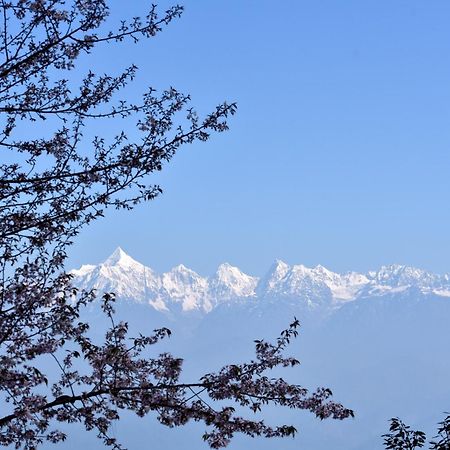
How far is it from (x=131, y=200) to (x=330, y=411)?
14.8 ft

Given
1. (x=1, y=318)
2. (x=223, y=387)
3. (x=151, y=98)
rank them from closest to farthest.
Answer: (x=1, y=318), (x=223, y=387), (x=151, y=98)

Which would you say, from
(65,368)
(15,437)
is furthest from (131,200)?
(15,437)

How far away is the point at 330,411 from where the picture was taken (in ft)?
39.0

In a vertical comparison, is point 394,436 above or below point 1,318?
below

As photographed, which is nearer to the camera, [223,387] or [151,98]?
[223,387]

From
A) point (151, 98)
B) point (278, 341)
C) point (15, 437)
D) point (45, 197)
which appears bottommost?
point (15, 437)

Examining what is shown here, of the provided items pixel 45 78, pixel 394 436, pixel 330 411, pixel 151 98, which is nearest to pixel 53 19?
pixel 45 78

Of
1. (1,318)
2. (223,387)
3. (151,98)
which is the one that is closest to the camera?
(1,318)

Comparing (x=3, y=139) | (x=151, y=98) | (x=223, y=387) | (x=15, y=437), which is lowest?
(x=15, y=437)

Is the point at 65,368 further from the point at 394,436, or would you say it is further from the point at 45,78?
the point at 394,436

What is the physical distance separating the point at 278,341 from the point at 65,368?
3319mm

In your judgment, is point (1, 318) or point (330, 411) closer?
point (1, 318)

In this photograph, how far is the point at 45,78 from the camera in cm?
1155

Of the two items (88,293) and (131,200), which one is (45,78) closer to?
(131,200)
